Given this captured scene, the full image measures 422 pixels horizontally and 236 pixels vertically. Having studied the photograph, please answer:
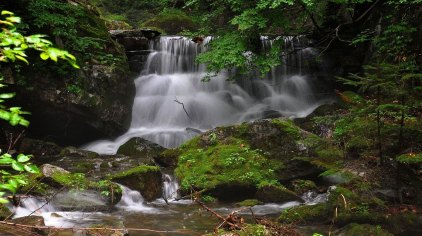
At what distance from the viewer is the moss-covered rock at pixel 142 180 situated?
8.21 metres

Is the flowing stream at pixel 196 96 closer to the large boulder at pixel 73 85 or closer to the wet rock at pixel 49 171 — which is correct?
the large boulder at pixel 73 85

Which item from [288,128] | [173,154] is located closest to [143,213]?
[173,154]

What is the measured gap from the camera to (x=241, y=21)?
330 inches

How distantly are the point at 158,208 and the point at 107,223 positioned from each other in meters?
1.73

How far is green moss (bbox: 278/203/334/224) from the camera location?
20.8 ft

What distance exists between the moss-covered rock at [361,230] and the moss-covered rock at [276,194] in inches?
93.8

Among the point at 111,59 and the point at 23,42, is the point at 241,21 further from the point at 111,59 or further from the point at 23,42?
the point at 23,42

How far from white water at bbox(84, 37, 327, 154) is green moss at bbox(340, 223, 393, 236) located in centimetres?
942

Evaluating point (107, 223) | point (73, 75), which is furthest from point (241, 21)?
point (73, 75)

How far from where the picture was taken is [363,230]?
207 inches

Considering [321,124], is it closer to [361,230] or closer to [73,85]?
[361,230]

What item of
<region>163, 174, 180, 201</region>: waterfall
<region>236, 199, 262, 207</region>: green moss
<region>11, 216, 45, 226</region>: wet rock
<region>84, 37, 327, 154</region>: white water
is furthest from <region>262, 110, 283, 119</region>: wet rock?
<region>11, 216, 45, 226</region>: wet rock

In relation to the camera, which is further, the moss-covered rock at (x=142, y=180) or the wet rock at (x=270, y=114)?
the wet rock at (x=270, y=114)

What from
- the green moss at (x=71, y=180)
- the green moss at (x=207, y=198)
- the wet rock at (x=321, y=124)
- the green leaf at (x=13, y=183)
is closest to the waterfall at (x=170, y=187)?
the green moss at (x=207, y=198)
